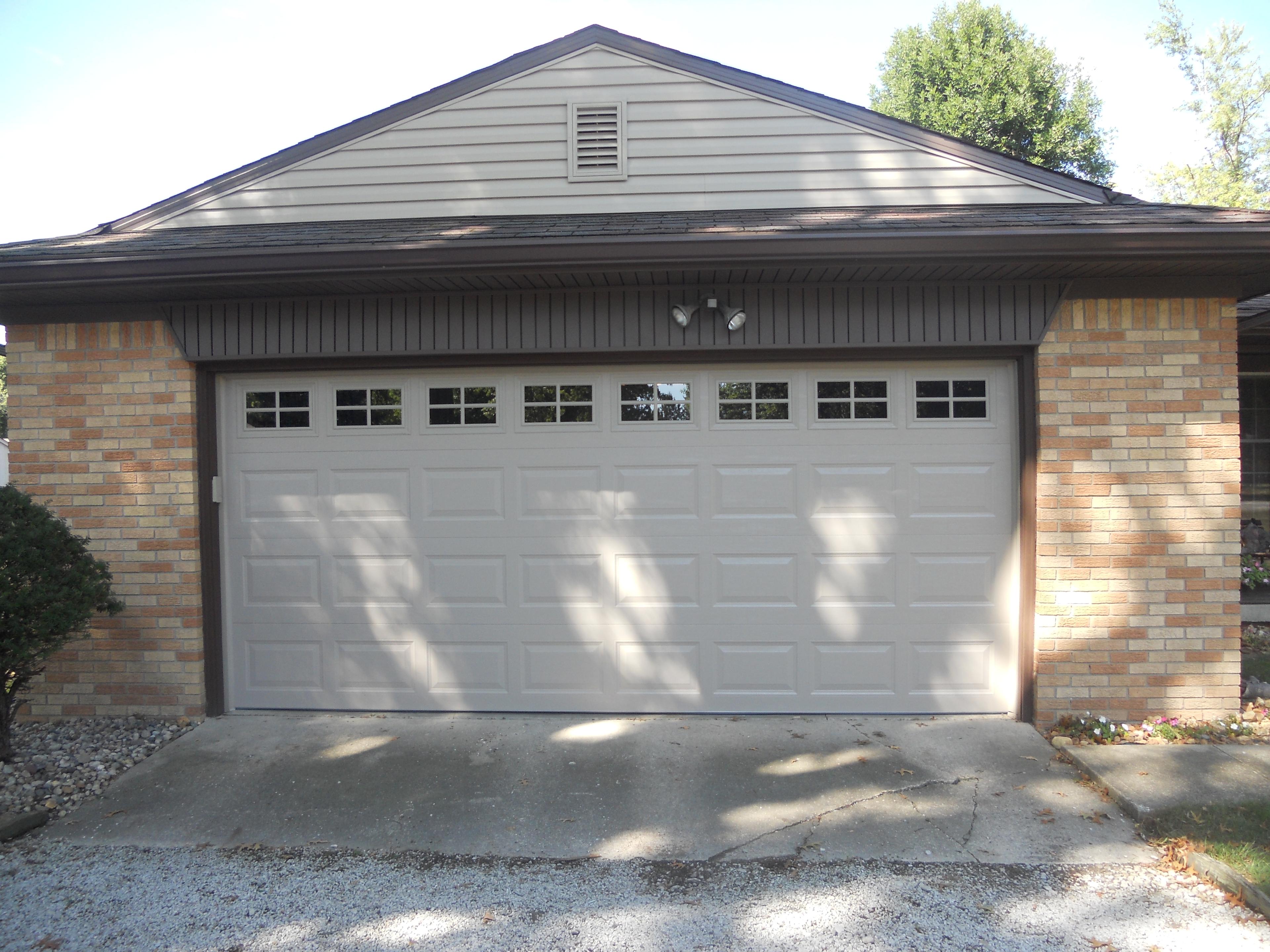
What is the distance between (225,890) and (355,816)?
677mm

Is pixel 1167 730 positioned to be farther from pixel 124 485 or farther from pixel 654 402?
pixel 124 485

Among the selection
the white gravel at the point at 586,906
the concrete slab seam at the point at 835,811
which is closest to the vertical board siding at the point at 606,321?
the concrete slab seam at the point at 835,811

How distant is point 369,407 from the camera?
16.9ft

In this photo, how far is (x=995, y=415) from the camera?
490 cm

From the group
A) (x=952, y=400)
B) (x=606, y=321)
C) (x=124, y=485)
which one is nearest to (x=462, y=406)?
(x=606, y=321)

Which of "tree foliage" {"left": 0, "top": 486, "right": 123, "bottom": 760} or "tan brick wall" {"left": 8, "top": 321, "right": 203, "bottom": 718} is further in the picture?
"tan brick wall" {"left": 8, "top": 321, "right": 203, "bottom": 718}

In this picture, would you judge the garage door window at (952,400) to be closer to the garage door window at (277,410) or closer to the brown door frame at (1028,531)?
the brown door frame at (1028,531)

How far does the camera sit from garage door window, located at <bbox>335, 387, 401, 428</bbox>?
16.8ft

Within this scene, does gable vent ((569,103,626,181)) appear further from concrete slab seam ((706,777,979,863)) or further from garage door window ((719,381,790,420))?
concrete slab seam ((706,777,979,863))

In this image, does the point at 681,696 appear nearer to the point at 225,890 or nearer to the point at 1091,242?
the point at 225,890

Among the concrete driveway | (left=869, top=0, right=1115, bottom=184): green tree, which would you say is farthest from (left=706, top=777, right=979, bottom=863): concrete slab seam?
(left=869, top=0, right=1115, bottom=184): green tree

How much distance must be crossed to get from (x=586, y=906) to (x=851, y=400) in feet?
11.0

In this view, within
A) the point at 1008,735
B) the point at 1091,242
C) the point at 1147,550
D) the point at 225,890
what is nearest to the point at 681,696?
the point at 1008,735

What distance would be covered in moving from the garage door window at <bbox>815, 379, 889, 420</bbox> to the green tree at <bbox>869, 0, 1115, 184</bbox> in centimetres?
1702
